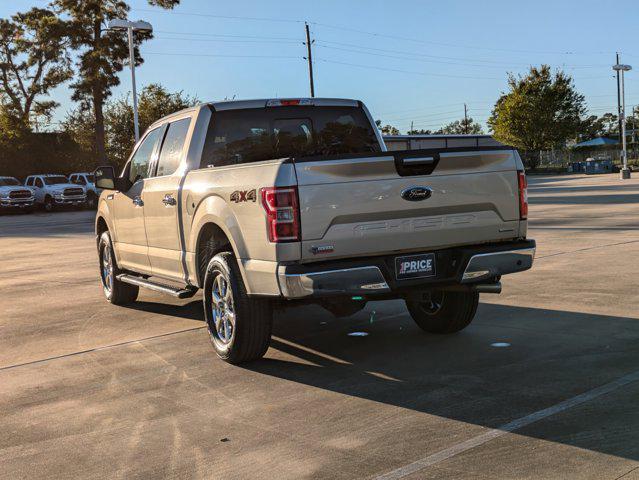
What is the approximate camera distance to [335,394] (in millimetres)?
5246

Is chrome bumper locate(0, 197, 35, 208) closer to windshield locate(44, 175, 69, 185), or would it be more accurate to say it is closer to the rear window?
windshield locate(44, 175, 69, 185)

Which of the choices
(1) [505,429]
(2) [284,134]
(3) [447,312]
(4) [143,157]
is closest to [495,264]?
(3) [447,312]

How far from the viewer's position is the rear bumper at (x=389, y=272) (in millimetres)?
5312

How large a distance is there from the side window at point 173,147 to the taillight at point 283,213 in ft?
7.17

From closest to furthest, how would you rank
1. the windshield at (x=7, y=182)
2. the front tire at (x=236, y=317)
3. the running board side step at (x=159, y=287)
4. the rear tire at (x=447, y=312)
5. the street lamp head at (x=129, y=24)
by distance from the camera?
1. the front tire at (x=236, y=317)
2. the rear tire at (x=447, y=312)
3. the running board side step at (x=159, y=287)
4. the street lamp head at (x=129, y=24)
5. the windshield at (x=7, y=182)

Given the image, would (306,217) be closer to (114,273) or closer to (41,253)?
(114,273)

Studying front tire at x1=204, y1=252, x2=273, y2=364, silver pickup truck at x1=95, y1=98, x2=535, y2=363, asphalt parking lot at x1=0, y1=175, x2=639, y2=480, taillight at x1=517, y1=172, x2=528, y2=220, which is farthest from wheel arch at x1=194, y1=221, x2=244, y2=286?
taillight at x1=517, y1=172, x2=528, y2=220

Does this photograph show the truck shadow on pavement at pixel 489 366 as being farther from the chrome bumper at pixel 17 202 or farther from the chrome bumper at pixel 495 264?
the chrome bumper at pixel 17 202

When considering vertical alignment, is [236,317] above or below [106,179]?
below

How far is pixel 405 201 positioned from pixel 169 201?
2.55 metres

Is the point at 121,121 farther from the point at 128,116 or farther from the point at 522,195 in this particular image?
the point at 522,195

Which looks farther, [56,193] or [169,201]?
[56,193]

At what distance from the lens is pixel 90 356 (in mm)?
6715

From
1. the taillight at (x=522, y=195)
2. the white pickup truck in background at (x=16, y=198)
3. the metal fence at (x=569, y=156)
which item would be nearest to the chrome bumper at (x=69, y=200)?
the white pickup truck in background at (x=16, y=198)
